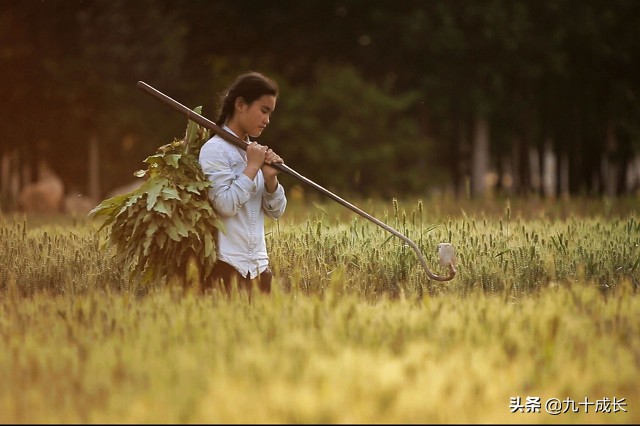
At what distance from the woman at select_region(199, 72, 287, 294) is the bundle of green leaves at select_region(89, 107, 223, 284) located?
9 cm

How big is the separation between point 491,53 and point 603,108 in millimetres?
3499

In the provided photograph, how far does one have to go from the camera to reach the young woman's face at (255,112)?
577 centimetres

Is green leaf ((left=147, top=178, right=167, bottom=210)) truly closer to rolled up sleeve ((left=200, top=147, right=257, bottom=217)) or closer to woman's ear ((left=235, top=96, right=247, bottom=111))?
rolled up sleeve ((left=200, top=147, right=257, bottom=217))

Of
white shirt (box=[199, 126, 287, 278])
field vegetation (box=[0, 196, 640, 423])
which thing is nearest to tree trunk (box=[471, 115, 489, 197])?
field vegetation (box=[0, 196, 640, 423])

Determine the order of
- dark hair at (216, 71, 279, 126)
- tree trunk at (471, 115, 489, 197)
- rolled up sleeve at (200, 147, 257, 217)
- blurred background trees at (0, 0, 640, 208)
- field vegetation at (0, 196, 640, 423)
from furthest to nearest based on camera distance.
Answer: tree trunk at (471, 115, 489, 197) → blurred background trees at (0, 0, 640, 208) → dark hair at (216, 71, 279, 126) → rolled up sleeve at (200, 147, 257, 217) → field vegetation at (0, 196, 640, 423)

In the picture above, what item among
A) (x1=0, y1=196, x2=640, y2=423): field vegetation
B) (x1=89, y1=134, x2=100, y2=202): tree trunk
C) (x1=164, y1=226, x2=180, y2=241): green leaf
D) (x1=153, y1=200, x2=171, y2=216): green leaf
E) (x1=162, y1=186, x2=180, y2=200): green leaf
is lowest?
(x1=0, y1=196, x2=640, y2=423): field vegetation

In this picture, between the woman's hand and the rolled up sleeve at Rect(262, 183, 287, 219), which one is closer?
the woman's hand

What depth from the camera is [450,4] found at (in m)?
24.3

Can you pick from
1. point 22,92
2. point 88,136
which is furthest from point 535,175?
point 22,92

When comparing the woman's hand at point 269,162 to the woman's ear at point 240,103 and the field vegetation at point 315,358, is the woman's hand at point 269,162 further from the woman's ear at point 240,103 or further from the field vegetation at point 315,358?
the field vegetation at point 315,358

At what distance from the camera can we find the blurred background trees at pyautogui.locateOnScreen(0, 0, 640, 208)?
2270cm

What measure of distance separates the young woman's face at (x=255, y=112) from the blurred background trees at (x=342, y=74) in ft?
56.5

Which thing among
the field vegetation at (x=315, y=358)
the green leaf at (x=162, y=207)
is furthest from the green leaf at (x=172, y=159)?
the field vegetation at (x=315, y=358)

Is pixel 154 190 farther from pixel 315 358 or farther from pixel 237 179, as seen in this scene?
pixel 315 358
